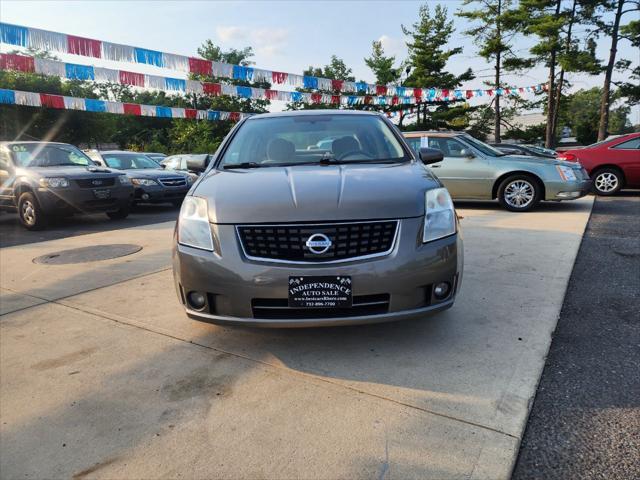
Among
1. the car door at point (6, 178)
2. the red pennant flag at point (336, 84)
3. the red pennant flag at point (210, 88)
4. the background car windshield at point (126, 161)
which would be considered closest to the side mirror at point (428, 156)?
the car door at point (6, 178)

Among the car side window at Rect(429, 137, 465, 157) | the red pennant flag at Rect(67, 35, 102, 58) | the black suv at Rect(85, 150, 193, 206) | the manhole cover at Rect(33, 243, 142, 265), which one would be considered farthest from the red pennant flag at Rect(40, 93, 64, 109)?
the car side window at Rect(429, 137, 465, 157)

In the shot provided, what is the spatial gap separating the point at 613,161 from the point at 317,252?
10237 mm

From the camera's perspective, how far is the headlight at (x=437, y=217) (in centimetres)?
251

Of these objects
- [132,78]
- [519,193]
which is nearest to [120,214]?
[519,193]

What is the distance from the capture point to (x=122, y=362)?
261 cm

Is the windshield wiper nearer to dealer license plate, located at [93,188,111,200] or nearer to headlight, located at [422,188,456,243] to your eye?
headlight, located at [422,188,456,243]

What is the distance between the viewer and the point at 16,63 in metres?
11.4

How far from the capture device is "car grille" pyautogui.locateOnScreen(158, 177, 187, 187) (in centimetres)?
998

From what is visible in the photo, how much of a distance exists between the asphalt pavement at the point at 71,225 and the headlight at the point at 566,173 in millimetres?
7152

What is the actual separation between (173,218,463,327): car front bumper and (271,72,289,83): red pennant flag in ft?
50.9

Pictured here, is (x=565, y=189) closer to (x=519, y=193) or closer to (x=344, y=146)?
(x=519, y=193)

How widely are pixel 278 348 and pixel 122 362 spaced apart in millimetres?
902

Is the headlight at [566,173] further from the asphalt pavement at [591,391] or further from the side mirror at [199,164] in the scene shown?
the side mirror at [199,164]

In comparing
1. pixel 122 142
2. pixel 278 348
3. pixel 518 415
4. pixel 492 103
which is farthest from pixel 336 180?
pixel 122 142
